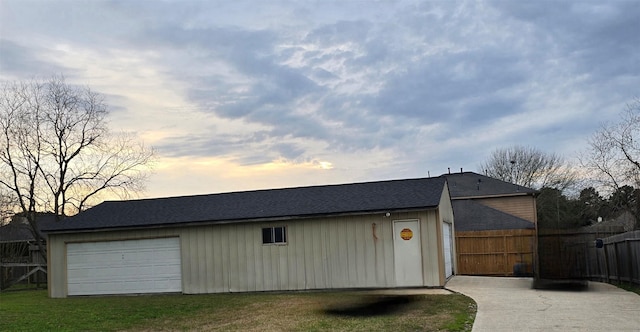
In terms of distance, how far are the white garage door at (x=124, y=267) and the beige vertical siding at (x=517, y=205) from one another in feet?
62.5

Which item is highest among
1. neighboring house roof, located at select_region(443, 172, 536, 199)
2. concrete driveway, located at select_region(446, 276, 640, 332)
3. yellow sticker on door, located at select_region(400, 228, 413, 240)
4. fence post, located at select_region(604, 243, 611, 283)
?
neighboring house roof, located at select_region(443, 172, 536, 199)

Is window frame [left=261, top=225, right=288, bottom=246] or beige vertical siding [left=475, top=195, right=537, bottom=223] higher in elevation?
beige vertical siding [left=475, top=195, right=537, bottom=223]

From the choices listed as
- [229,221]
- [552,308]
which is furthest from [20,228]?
[552,308]

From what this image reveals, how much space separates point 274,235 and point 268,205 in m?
1.26

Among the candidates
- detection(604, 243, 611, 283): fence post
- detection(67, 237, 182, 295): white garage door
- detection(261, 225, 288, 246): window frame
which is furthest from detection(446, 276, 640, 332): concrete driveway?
detection(67, 237, 182, 295): white garage door

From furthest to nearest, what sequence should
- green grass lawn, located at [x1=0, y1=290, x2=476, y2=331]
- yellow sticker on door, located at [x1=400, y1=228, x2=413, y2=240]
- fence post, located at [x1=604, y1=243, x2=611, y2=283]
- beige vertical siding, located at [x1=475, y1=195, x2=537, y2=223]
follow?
beige vertical siding, located at [x1=475, y1=195, x2=537, y2=223] → fence post, located at [x1=604, y1=243, x2=611, y2=283] → yellow sticker on door, located at [x1=400, y1=228, x2=413, y2=240] → green grass lawn, located at [x1=0, y1=290, x2=476, y2=331]

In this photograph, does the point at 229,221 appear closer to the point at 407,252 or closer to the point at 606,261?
the point at 407,252

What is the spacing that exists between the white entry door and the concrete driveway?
1.37 metres

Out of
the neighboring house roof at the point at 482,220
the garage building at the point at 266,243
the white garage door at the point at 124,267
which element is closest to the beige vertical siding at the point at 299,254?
the garage building at the point at 266,243

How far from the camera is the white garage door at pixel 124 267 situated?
66.9 ft

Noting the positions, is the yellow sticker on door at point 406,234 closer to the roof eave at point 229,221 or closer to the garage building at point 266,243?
the garage building at point 266,243

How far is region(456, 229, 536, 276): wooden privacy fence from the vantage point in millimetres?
25094

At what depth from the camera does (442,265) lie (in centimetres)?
1794

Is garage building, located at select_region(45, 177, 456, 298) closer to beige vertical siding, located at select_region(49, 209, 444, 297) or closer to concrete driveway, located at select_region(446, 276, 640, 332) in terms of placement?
beige vertical siding, located at select_region(49, 209, 444, 297)
